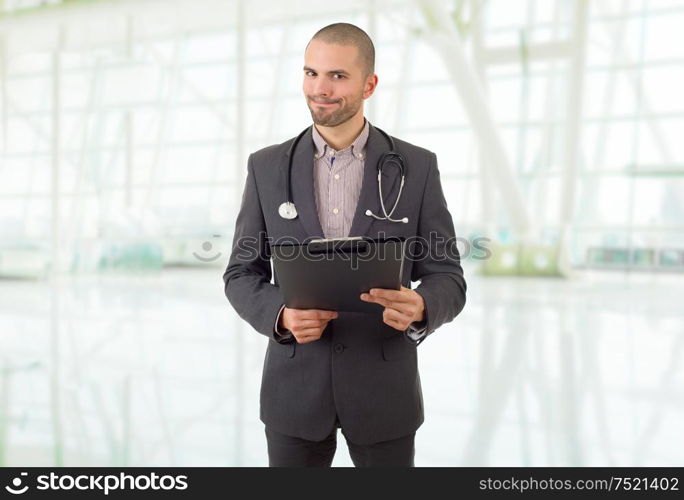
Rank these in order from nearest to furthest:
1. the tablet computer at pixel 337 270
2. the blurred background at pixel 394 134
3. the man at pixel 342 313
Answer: the tablet computer at pixel 337 270 < the man at pixel 342 313 < the blurred background at pixel 394 134

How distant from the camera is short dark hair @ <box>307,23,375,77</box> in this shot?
6.06 feet

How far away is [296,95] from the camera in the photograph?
88.8 ft

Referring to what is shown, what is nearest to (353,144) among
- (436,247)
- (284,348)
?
(436,247)

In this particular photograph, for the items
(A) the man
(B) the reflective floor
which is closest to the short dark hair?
(A) the man

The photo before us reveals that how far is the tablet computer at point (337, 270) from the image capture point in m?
1.66

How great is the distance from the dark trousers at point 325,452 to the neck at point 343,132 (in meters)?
0.91

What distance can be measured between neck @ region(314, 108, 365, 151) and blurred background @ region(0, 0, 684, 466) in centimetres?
171

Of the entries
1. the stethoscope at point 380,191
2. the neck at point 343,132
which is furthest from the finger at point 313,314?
the neck at point 343,132

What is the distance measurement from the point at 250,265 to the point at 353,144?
0.51 metres

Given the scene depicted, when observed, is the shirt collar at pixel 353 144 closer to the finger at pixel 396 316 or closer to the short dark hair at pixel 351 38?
the short dark hair at pixel 351 38

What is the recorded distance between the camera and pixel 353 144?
204cm

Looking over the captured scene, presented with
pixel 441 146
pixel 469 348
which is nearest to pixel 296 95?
pixel 441 146

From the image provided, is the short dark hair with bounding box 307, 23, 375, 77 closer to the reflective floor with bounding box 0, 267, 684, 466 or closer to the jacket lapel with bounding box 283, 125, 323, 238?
the jacket lapel with bounding box 283, 125, 323, 238

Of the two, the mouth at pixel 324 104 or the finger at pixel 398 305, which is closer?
the finger at pixel 398 305
